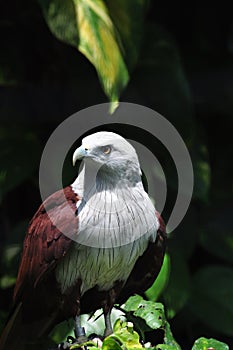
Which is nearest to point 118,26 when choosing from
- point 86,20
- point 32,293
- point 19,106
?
point 86,20

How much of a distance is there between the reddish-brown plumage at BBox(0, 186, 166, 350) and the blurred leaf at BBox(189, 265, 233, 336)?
1.17 m

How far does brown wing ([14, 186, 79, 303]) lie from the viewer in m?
1.52

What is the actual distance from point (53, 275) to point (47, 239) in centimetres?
8

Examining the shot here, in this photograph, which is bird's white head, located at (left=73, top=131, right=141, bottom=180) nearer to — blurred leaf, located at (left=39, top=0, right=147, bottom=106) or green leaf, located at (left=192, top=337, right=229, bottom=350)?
green leaf, located at (left=192, top=337, right=229, bottom=350)

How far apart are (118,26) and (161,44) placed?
1.13 ft

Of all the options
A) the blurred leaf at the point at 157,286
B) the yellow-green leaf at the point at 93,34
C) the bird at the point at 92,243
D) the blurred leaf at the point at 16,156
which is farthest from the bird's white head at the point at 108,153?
the blurred leaf at the point at 16,156

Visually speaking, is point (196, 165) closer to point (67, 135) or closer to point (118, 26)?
point (118, 26)

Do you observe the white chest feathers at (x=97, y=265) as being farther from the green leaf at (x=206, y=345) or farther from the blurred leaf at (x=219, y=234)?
the blurred leaf at (x=219, y=234)

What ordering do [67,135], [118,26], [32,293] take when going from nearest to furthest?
[32,293]
[67,135]
[118,26]

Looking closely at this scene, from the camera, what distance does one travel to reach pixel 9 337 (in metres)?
1.70

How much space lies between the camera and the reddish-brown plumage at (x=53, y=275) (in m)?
1.54

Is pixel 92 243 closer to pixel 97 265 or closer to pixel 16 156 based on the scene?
pixel 97 265

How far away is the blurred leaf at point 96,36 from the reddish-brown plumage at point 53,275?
75cm

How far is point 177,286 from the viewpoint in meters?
2.67
